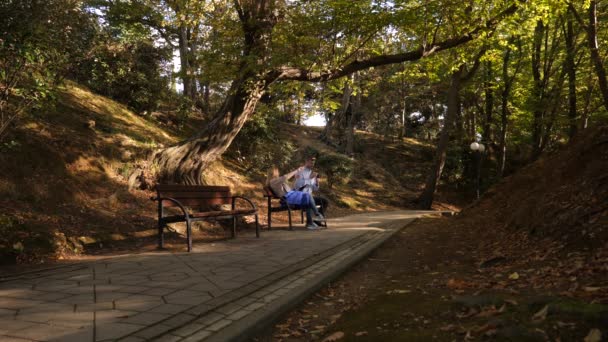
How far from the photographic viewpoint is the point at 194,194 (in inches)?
303

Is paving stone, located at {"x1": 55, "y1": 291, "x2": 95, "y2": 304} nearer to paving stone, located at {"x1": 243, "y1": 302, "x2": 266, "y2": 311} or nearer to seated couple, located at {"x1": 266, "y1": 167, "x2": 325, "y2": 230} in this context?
paving stone, located at {"x1": 243, "y1": 302, "x2": 266, "y2": 311}

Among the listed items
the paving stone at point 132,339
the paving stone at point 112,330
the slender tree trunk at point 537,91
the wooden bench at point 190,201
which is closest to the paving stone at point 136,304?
the paving stone at point 112,330

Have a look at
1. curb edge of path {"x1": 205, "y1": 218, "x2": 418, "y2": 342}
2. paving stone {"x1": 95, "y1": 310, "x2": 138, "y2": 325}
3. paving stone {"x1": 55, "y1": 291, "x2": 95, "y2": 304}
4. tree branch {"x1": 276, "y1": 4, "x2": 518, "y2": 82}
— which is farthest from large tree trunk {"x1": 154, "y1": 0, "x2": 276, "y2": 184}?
paving stone {"x1": 95, "y1": 310, "x2": 138, "y2": 325}

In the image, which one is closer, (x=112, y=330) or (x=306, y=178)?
(x=112, y=330)

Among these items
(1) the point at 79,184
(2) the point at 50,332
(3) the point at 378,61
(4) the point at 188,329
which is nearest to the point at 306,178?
(3) the point at 378,61

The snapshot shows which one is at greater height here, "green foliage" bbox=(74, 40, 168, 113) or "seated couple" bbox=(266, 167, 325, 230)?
"green foliage" bbox=(74, 40, 168, 113)

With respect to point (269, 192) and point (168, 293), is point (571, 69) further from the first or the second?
point (168, 293)

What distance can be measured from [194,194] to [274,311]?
14.7ft

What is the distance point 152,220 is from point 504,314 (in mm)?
7258

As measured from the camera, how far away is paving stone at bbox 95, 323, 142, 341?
287cm

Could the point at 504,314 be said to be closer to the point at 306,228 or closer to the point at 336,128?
the point at 306,228

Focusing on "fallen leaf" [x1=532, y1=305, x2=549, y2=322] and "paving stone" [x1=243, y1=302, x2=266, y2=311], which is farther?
"paving stone" [x1=243, y1=302, x2=266, y2=311]

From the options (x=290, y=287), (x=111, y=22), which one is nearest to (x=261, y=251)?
(x=290, y=287)

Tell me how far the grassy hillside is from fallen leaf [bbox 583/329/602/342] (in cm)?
640
